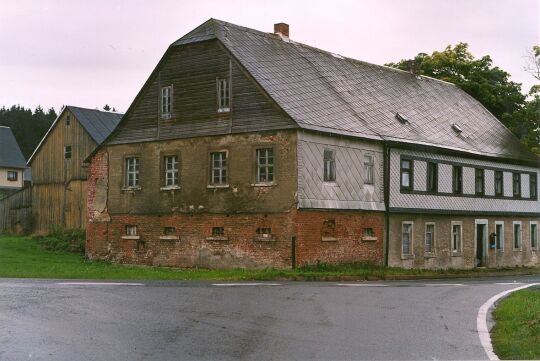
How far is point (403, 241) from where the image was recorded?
1314 inches

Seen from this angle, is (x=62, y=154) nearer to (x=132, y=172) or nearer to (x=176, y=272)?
(x=132, y=172)

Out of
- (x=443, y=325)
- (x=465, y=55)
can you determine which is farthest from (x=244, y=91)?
(x=465, y=55)

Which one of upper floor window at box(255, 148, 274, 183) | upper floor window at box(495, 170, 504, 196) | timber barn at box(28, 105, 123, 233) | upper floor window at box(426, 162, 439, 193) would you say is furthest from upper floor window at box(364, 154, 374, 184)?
timber barn at box(28, 105, 123, 233)

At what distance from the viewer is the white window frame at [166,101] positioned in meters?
32.2

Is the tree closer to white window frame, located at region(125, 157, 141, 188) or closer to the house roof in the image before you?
white window frame, located at region(125, 157, 141, 188)

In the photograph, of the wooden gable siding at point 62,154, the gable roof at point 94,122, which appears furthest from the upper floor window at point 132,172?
the gable roof at point 94,122

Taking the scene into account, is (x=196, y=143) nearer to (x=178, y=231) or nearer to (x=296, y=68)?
(x=178, y=231)

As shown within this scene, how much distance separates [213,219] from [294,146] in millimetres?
4595

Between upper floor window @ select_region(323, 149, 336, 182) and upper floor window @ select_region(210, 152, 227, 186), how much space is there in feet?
13.0

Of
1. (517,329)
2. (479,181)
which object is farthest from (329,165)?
(517,329)

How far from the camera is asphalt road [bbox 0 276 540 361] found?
30.3 ft

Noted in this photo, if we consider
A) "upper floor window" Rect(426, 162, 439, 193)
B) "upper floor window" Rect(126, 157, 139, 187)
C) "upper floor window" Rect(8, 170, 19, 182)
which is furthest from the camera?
"upper floor window" Rect(8, 170, 19, 182)

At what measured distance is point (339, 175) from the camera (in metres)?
29.6

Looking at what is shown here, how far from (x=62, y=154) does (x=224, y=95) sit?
21.4 meters
